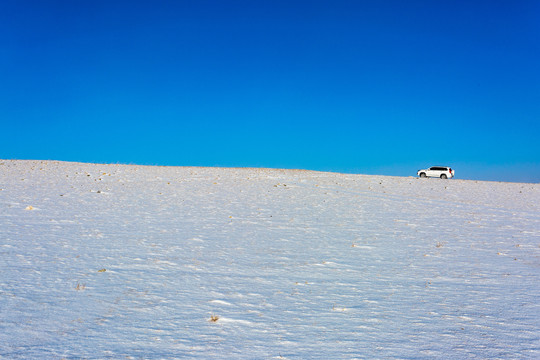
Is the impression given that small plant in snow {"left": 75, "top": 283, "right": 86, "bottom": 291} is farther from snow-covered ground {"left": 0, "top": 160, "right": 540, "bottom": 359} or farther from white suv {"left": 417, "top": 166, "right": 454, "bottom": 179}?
white suv {"left": 417, "top": 166, "right": 454, "bottom": 179}

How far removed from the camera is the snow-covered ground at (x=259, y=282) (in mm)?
4719

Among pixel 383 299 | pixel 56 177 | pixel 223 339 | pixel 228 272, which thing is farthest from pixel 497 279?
pixel 56 177

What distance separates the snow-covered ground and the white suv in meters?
29.5

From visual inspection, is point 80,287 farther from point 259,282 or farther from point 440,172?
point 440,172

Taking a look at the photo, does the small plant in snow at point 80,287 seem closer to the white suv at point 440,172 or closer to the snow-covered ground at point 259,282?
the snow-covered ground at point 259,282

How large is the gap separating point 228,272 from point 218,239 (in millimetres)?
2773

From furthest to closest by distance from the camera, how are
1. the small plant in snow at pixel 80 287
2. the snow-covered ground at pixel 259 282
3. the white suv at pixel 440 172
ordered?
the white suv at pixel 440 172
the small plant in snow at pixel 80 287
the snow-covered ground at pixel 259 282

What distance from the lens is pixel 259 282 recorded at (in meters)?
7.01

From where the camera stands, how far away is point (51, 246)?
8.95m

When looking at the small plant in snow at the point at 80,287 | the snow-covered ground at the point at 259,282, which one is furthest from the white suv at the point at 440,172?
the small plant in snow at the point at 80,287

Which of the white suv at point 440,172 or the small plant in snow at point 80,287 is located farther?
the white suv at point 440,172

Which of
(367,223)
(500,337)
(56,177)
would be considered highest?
(56,177)

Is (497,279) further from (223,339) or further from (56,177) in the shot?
(56,177)

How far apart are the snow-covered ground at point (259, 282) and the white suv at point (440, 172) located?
29.5m
